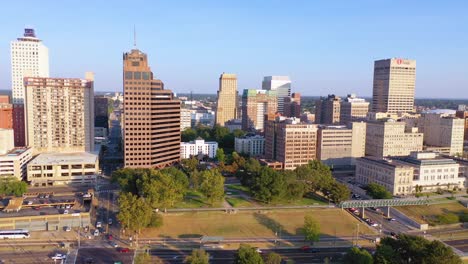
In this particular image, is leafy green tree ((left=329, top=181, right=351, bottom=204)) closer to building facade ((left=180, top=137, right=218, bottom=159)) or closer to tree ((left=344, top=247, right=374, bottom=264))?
tree ((left=344, top=247, right=374, bottom=264))

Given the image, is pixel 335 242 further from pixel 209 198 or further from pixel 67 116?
pixel 67 116

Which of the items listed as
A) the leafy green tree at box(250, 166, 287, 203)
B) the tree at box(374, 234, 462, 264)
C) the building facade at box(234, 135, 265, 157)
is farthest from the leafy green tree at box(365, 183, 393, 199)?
the building facade at box(234, 135, 265, 157)

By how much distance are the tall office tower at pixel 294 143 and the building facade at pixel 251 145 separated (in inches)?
900

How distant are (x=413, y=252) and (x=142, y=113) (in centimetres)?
8933

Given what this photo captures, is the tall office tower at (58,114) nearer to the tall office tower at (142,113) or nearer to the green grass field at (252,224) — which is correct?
the tall office tower at (142,113)

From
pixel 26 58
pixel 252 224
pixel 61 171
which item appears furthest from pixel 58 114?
pixel 252 224

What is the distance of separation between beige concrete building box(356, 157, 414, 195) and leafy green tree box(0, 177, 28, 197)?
10203 centimetres

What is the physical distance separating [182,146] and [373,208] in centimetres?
8597

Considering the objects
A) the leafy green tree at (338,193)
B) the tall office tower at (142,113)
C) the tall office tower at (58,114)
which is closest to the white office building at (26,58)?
A: the tall office tower at (58,114)

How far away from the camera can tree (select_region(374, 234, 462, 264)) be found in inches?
2382

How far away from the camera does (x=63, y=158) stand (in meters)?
132

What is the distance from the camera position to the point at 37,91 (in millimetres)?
140000

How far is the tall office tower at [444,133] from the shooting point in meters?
170

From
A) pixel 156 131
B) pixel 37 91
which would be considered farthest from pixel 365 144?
pixel 37 91
